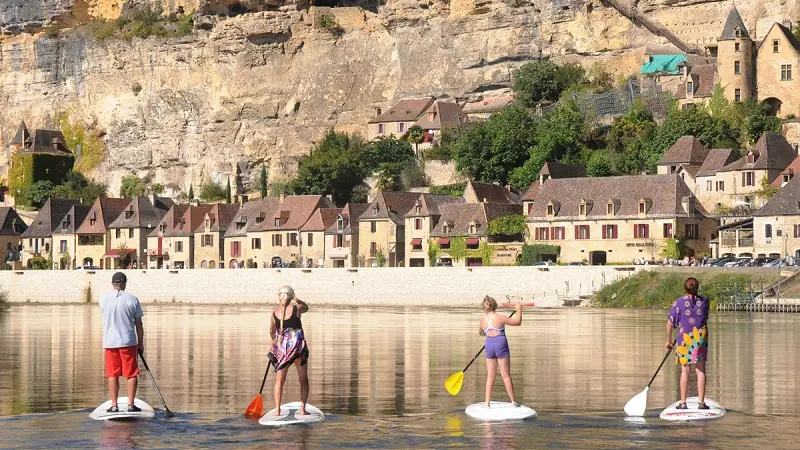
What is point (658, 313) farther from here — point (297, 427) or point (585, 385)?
point (297, 427)

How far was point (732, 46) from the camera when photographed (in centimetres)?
7762

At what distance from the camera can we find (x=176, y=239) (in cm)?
8994

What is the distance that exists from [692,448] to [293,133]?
87968mm

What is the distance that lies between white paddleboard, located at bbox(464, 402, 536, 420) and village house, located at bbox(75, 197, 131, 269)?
7711 centimetres

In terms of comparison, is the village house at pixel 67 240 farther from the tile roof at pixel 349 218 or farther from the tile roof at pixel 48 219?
the tile roof at pixel 349 218

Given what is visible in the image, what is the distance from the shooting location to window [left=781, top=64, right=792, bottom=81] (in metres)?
77.3

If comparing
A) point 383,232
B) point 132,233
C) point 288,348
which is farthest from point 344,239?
point 288,348

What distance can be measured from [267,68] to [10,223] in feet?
69.2

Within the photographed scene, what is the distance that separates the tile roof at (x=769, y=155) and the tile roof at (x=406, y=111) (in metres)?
25.7

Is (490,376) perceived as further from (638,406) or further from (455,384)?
(638,406)

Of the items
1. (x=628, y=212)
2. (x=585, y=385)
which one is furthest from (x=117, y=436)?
(x=628, y=212)

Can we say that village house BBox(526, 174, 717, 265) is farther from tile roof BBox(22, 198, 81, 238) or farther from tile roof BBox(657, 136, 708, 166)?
tile roof BBox(22, 198, 81, 238)

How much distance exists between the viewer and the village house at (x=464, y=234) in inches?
2908

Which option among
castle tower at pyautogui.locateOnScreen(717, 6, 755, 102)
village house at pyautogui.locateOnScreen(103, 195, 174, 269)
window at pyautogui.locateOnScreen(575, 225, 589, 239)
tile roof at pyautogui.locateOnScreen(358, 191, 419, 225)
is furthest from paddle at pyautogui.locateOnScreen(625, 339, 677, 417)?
village house at pyautogui.locateOnScreen(103, 195, 174, 269)
